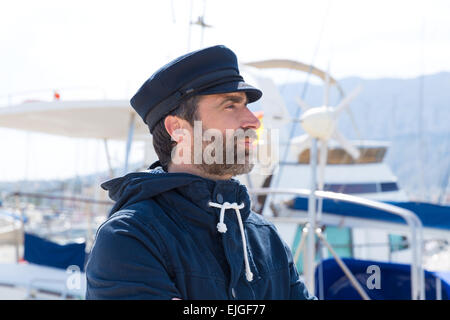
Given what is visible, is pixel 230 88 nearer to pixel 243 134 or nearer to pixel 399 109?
pixel 243 134

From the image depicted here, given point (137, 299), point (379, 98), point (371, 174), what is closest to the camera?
point (137, 299)

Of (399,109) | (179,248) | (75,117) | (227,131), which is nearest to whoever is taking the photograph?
(179,248)

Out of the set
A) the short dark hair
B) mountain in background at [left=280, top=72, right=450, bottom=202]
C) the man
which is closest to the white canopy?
the short dark hair

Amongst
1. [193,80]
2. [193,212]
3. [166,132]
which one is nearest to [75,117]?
[166,132]

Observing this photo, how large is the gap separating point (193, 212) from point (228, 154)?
0.60ft

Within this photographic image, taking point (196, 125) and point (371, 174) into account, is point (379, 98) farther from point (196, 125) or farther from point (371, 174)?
point (196, 125)

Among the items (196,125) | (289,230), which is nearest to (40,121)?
(289,230)

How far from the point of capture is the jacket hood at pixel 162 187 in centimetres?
123

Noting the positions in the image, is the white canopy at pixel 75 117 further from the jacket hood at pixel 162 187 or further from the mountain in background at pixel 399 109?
the mountain in background at pixel 399 109

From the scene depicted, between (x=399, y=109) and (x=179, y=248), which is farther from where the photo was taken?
→ (x=399, y=109)

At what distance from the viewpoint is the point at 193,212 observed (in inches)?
48.7

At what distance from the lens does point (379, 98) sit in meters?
126

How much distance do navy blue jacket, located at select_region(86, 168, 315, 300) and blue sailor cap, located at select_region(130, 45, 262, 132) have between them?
0.70 ft
